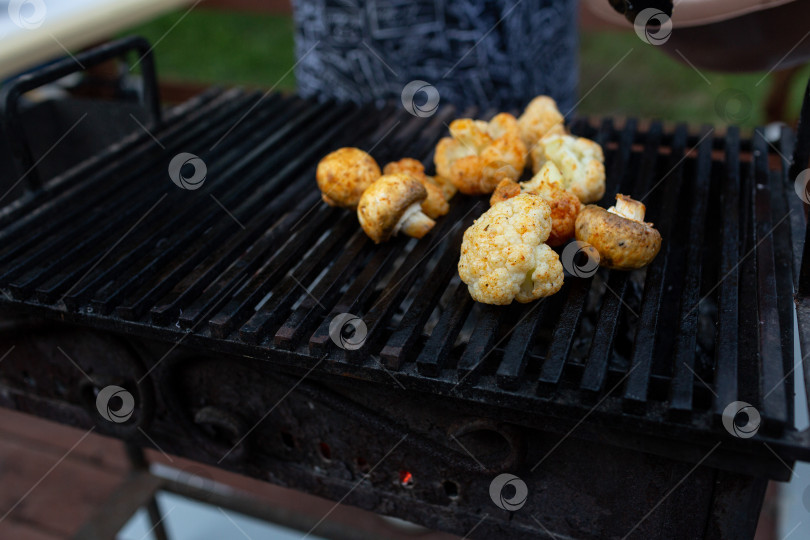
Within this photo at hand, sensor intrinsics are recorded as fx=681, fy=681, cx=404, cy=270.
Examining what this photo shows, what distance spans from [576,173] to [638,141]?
566 millimetres

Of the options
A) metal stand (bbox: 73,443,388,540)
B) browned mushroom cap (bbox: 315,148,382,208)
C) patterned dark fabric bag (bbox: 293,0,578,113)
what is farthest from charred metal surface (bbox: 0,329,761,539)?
patterned dark fabric bag (bbox: 293,0,578,113)

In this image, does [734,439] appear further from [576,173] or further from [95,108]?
[95,108]

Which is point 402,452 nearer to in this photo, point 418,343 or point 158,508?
point 418,343

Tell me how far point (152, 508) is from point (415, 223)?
72.3 inches

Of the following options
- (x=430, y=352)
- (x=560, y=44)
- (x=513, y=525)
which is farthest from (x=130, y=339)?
(x=560, y=44)

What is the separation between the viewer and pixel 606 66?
640 cm

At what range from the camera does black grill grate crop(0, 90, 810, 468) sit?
49.4 inches

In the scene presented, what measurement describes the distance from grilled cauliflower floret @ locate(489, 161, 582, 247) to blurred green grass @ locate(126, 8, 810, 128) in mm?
3095

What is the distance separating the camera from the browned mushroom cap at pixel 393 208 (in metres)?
1.63

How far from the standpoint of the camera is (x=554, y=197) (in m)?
1.62

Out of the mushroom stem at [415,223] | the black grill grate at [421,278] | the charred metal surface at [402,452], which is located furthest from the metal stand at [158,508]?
the mushroom stem at [415,223]

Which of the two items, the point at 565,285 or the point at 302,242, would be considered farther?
the point at 302,242

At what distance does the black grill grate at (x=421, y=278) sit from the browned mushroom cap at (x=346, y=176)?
0.25 feet

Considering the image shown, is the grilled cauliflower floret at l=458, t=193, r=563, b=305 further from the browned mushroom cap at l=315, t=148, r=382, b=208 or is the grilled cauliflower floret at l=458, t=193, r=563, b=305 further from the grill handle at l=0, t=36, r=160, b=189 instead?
the grill handle at l=0, t=36, r=160, b=189
